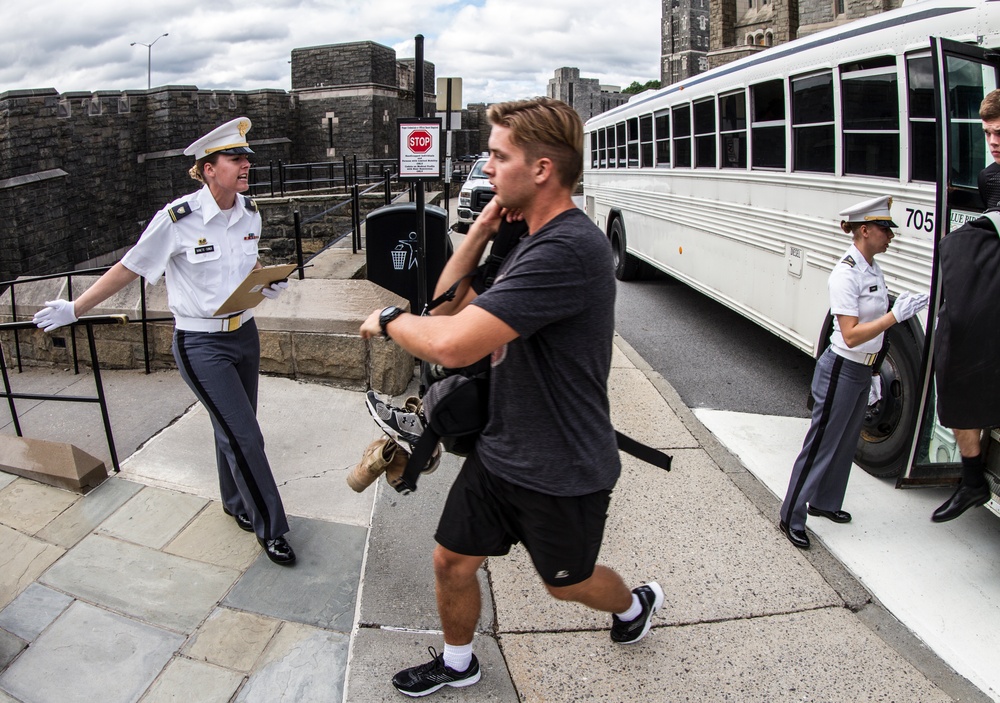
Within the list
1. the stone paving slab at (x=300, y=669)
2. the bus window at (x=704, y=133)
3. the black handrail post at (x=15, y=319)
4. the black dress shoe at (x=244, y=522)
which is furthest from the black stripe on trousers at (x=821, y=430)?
the black handrail post at (x=15, y=319)

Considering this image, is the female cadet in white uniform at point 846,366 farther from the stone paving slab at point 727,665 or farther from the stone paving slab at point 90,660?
the stone paving slab at point 90,660

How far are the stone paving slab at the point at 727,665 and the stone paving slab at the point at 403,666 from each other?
65 millimetres

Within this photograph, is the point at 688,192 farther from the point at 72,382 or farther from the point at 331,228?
the point at 331,228

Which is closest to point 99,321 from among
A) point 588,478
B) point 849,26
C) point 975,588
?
point 588,478

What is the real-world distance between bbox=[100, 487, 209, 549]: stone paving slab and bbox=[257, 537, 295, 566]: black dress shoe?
0.52 meters

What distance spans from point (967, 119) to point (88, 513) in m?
4.90

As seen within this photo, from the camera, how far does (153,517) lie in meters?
3.79

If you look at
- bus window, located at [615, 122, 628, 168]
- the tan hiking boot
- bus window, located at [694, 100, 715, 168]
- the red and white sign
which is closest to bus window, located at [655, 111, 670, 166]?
bus window, located at [694, 100, 715, 168]

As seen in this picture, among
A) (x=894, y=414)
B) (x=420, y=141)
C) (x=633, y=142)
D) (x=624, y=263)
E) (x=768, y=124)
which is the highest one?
(x=633, y=142)

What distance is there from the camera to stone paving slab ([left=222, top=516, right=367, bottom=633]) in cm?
316

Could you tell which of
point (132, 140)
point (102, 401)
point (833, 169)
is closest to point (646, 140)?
point (833, 169)

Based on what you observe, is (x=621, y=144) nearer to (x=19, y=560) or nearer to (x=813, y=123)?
(x=813, y=123)

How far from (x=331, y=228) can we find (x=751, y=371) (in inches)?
571

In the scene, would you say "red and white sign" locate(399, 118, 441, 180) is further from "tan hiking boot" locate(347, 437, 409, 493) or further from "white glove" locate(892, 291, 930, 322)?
"white glove" locate(892, 291, 930, 322)
